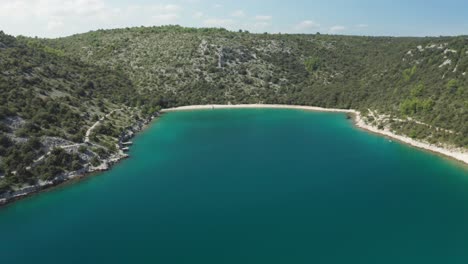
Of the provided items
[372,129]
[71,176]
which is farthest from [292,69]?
[71,176]

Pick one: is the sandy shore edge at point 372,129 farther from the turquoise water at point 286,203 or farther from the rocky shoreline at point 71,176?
the rocky shoreline at point 71,176

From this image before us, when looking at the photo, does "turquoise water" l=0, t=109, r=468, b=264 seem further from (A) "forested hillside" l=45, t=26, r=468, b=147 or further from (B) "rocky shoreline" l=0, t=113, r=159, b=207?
(A) "forested hillside" l=45, t=26, r=468, b=147

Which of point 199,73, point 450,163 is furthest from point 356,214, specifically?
point 199,73

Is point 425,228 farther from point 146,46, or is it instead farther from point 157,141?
point 146,46

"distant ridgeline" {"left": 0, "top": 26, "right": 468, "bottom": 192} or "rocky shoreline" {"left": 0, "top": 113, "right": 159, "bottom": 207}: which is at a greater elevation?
"distant ridgeline" {"left": 0, "top": 26, "right": 468, "bottom": 192}

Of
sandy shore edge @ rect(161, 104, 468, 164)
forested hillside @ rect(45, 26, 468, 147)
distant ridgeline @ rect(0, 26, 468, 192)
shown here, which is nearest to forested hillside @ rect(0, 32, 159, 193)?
distant ridgeline @ rect(0, 26, 468, 192)

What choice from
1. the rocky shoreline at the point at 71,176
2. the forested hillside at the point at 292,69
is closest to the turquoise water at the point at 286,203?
the rocky shoreline at the point at 71,176

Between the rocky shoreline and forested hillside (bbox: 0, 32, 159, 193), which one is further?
forested hillside (bbox: 0, 32, 159, 193)

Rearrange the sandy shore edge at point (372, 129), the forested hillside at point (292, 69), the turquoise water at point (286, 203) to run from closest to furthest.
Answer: the turquoise water at point (286, 203), the sandy shore edge at point (372, 129), the forested hillside at point (292, 69)
